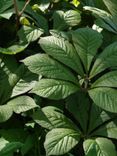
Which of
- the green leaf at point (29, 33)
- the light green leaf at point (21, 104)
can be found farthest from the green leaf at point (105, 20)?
the light green leaf at point (21, 104)

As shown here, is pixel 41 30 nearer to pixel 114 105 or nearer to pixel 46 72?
pixel 46 72

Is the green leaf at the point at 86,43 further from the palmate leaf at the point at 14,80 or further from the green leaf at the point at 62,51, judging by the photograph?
the palmate leaf at the point at 14,80

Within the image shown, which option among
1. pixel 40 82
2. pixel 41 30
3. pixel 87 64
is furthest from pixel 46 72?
pixel 41 30

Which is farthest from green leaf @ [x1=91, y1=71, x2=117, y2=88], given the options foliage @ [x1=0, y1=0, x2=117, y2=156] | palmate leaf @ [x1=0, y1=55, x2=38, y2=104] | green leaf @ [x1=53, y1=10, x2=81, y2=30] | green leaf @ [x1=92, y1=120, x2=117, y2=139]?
green leaf @ [x1=53, y1=10, x2=81, y2=30]

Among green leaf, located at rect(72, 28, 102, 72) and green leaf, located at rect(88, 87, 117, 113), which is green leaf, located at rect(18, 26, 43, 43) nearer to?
green leaf, located at rect(72, 28, 102, 72)

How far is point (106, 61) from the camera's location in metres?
1.33

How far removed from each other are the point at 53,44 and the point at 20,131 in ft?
1.10

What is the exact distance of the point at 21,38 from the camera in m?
1.48

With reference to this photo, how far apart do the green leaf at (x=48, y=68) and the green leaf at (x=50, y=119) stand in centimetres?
11

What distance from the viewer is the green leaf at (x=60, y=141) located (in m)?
1.16

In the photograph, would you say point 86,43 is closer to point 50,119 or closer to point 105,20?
point 105,20

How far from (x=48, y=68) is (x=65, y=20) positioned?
35 centimetres

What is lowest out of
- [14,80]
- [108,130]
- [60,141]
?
[108,130]

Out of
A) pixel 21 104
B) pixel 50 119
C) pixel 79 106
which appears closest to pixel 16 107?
pixel 21 104
